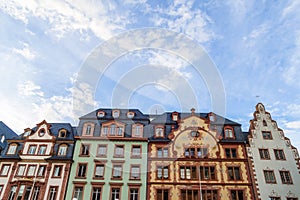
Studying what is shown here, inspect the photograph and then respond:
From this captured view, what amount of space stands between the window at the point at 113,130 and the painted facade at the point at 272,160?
840 inches

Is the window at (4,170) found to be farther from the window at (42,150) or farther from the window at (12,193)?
the window at (42,150)

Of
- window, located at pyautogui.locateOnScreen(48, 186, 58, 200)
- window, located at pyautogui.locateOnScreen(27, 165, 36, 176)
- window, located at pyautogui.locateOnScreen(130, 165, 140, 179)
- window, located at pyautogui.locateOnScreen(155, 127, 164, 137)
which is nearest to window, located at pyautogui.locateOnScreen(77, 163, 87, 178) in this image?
window, located at pyautogui.locateOnScreen(48, 186, 58, 200)

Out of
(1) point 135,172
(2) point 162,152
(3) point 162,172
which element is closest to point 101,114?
(1) point 135,172

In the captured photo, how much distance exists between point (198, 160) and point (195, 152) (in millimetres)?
1366

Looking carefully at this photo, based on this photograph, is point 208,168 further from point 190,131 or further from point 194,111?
point 194,111

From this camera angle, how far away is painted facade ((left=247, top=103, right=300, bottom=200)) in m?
35.3

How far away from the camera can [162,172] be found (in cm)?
3775

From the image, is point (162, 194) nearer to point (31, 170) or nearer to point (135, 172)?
point (135, 172)

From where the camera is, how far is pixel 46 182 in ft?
121

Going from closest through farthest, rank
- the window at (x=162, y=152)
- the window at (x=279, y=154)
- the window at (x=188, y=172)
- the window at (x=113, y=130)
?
the window at (x=188, y=172)
the window at (x=279, y=154)
the window at (x=162, y=152)
the window at (x=113, y=130)

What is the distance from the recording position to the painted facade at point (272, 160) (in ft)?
116

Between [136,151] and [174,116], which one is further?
[174,116]

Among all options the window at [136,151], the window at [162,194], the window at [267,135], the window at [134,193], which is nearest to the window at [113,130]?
the window at [136,151]

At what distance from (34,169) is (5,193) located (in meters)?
4.94
